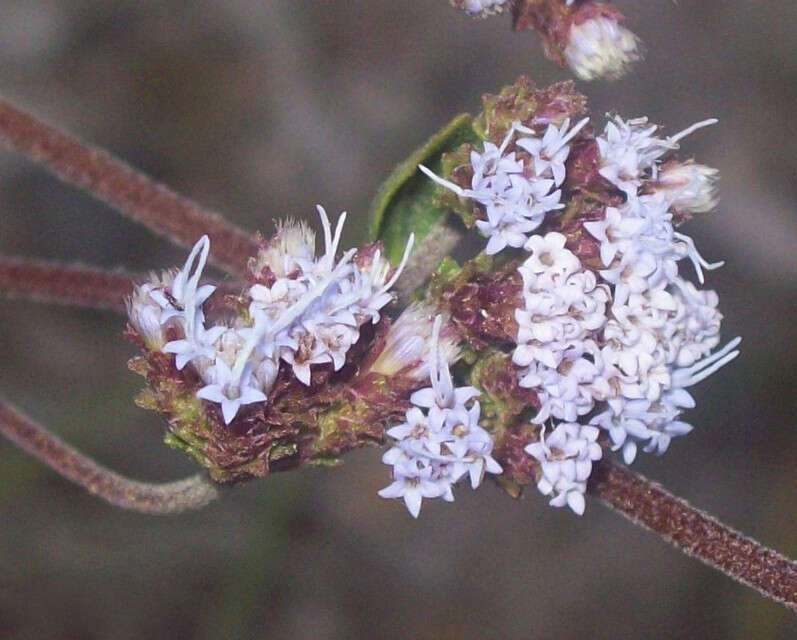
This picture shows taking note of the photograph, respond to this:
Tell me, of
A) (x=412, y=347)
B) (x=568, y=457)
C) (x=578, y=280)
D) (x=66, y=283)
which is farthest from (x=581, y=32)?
(x=66, y=283)

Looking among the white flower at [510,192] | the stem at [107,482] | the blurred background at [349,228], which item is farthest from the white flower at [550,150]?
the blurred background at [349,228]

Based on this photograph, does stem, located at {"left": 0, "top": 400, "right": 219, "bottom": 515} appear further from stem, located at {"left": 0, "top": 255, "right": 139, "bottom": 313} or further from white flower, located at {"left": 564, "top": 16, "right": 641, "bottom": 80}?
white flower, located at {"left": 564, "top": 16, "right": 641, "bottom": 80}

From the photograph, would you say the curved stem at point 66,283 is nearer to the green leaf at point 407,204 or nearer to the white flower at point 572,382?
the green leaf at point 407,204

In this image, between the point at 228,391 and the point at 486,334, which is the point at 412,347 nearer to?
the point at 486,334

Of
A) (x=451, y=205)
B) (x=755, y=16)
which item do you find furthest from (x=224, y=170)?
(x=451, y=205)

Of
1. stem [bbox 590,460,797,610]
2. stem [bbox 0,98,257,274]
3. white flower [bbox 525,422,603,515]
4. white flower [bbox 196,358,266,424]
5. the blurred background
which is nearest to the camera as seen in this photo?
white flower [bbox 196,358,266,424]

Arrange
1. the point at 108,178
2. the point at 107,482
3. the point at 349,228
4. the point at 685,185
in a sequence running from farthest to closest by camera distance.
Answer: the point at 349,228, the point at 108,178, the point at 107,482, the point at 685,185

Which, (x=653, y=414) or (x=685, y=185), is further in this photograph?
(x=685, y=185)

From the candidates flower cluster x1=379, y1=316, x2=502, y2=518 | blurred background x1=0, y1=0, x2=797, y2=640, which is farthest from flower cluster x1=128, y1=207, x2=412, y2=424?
blurred background x1=0, y1=0, x2=797, y2=640
